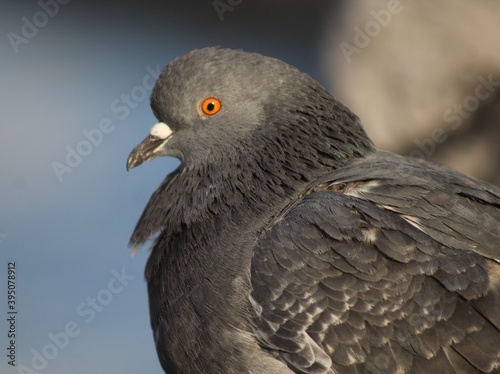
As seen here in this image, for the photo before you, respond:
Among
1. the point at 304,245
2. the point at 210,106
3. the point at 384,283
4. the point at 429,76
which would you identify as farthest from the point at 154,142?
the point at 429,76

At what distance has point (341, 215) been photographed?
18.2 feet

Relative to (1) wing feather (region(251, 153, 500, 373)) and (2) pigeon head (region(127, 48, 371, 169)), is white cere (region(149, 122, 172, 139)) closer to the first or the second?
(2) pigeon head (region(127, 48, 371, 169))

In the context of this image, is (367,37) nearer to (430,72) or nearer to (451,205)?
(430,72)

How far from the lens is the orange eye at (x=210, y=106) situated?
6.50 m

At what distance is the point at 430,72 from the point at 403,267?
6244mm

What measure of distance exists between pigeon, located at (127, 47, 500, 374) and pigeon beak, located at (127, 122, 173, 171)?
0.06 meters

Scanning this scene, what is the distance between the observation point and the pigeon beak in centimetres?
657

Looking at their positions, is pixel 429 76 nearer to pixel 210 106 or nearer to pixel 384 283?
pixel 210 106

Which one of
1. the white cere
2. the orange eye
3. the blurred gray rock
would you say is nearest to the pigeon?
the orange eye

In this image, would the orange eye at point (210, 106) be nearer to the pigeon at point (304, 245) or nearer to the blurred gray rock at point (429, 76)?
the pigeon at point (304, 245)

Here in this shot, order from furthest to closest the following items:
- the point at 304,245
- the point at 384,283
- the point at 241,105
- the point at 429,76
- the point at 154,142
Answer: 1. the point at 429,76
2. the point at 154,142
3. the point at 241,105
4. the point at 304,245
5. the point at 384,283

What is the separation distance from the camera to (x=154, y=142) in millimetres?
6629

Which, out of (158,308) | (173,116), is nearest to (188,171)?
(173,116)

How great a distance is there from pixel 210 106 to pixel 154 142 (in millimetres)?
535
